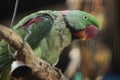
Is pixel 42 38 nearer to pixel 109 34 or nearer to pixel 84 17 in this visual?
pixel 84 17

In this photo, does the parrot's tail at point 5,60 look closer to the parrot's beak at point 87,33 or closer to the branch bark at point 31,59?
the branch bark at point 31,59

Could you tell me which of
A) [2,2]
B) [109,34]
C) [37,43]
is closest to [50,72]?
[37,43]

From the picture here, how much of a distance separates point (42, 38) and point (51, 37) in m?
0.02

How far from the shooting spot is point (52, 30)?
68 centimetres

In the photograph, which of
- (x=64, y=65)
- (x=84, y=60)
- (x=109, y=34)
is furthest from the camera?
(x=109, y=34)

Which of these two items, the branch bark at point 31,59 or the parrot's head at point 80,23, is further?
the parrot's head at point 80,23

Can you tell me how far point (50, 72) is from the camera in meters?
0.68

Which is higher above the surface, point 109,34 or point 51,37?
point 51,37

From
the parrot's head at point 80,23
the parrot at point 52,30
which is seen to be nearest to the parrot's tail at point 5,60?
the parrot at point 52,30

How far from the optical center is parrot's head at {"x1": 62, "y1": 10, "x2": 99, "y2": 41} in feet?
2.26

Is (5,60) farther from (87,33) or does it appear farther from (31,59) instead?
(87,33)

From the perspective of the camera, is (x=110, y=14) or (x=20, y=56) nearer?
(x=20, y=56)

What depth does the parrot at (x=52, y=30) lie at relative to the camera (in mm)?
665

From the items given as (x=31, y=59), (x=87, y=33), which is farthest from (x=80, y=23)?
(x=31, y=59)
